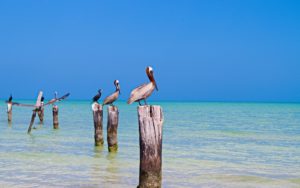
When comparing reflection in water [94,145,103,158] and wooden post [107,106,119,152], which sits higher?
wooden post [107,106,119,152]

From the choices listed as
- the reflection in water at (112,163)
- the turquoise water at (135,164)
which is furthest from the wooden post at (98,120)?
the reflection in water at (112,163)

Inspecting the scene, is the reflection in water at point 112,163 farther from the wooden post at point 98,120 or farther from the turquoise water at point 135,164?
the wooden post at point 98,120

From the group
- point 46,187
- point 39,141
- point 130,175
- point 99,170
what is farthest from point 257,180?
point 39,141

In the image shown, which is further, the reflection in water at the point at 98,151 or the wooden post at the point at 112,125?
the wooden post at the point at 112,125

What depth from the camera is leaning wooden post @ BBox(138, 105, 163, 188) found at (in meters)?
9.22

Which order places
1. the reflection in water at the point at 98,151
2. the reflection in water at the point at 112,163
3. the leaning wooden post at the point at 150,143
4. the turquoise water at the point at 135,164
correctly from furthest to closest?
the reflection in water at the point at 98,151, the reflection in water at the point at 112,163, the turquoise water at the point at 135,164, the leaning wooden post at the point at 150,143

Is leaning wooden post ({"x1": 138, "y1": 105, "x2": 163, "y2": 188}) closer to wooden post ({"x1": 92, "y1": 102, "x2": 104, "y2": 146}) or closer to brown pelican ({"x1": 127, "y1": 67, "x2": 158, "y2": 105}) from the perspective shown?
brown pelican ({"x1": 127, "y1": 67, "x2": 158, "y2": 105})

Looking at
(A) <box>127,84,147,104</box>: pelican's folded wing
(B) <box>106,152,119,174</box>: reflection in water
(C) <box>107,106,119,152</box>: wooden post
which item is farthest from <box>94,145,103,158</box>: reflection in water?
(A) <box>127,84,147,104</box>: pelican's folded wing

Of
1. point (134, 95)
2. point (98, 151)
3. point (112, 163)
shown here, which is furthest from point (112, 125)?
point (134, 95)

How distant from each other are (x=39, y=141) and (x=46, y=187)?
32.0 ft

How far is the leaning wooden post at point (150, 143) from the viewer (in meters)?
9.22

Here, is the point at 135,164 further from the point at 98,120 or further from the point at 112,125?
the point at 98,120

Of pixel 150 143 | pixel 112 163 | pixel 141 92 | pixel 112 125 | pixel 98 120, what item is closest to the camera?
pixel 150 143

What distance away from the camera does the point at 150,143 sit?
927cm
